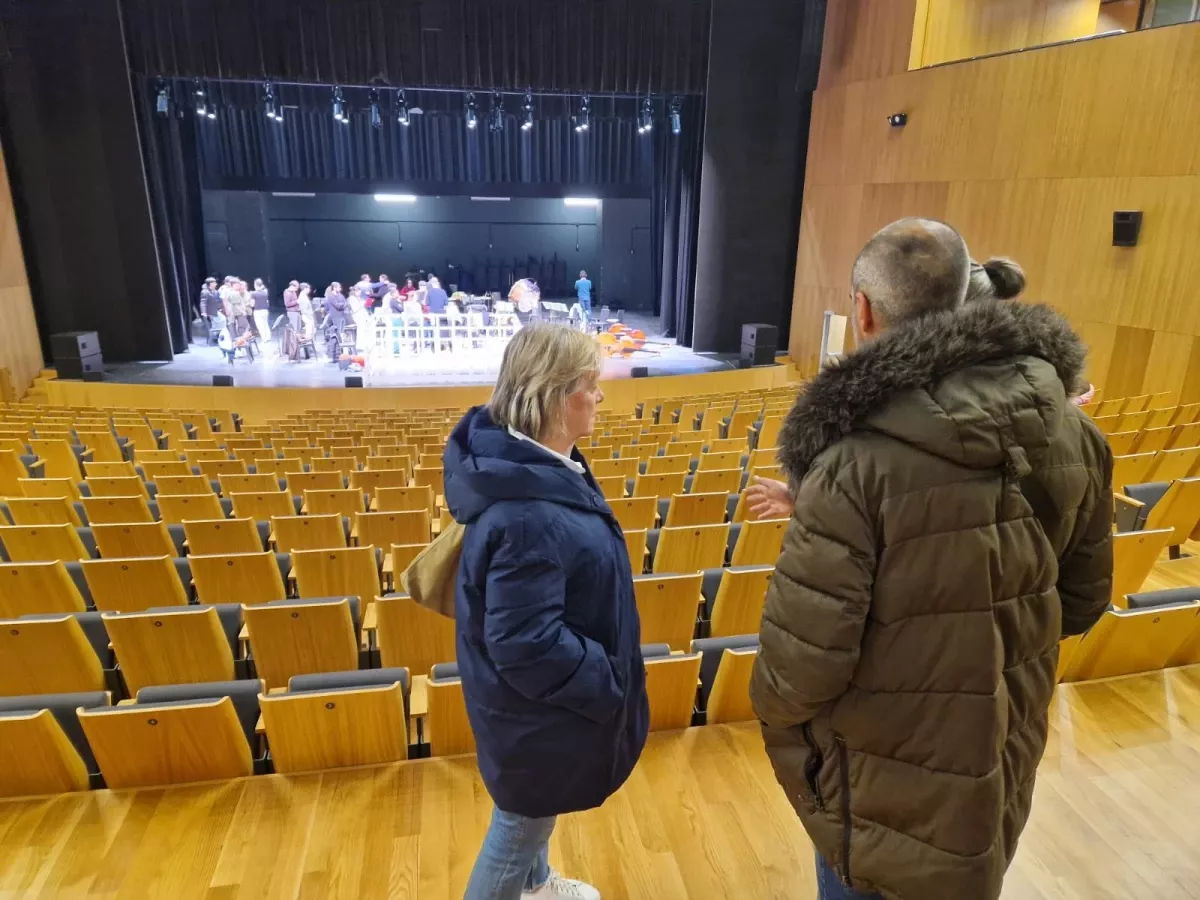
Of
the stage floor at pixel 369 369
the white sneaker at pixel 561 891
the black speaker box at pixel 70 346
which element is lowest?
the stage floor at pixel 369 369

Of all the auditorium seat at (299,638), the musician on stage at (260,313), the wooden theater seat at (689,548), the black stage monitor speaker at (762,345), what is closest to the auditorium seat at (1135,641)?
the wooden theater seat at (689,548)

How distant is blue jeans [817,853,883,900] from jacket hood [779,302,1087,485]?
0.83 metres

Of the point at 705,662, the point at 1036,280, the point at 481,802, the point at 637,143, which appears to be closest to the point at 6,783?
the point at 481,802

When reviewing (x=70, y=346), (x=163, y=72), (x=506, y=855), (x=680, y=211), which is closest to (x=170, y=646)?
(x=506, y=855)

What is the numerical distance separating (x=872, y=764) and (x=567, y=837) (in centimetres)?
129

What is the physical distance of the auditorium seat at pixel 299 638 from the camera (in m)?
2.67

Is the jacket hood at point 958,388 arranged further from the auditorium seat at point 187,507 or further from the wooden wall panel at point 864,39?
the wooden wall panel at point 864,39

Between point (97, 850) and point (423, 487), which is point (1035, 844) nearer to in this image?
point (97, 850)

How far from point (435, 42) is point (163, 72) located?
462cm

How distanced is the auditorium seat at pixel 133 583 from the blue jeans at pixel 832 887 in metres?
2.96

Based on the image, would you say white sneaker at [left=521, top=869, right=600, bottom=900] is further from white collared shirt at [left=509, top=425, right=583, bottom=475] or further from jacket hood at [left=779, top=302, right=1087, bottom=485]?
jacket hood at [left=779, top=302, right=1087, bottom=485]

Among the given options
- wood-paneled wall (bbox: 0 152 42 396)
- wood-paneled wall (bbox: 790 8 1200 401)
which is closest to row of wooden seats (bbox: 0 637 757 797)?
wood-paneled wall (bbox: 790 8 1200 401)

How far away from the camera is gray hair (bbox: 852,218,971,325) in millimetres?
1137

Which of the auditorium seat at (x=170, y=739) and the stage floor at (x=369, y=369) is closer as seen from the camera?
the auditorium seat at (x=170, y=739)
